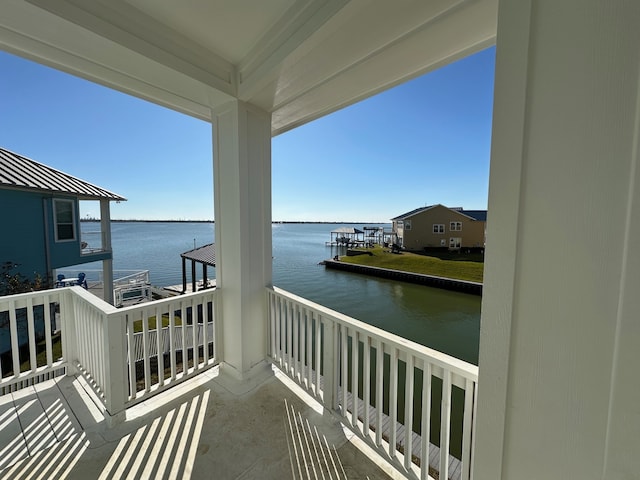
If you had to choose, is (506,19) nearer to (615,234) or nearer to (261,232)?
(615,234)

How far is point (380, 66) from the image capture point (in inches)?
64.5

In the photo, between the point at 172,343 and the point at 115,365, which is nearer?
the point at 115,365

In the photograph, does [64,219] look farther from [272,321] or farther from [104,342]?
[272,321]

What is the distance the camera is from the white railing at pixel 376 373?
1.22 meters

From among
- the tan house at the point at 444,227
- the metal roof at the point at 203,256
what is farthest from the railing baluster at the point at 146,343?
the tan house at the point at 444,227

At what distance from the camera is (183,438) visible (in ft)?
5.58

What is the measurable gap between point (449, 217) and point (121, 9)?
77.5ft

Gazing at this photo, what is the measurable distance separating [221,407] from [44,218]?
24.0 ft

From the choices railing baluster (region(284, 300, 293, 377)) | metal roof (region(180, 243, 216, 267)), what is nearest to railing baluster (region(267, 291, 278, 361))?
railing baluster (region(284, 300, 293, 377))

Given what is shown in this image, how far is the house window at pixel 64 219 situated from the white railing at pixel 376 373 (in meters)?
7.32

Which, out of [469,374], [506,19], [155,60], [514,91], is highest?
[155,60]

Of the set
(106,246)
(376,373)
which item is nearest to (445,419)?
(376,373)

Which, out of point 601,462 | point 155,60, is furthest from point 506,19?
point 155,60

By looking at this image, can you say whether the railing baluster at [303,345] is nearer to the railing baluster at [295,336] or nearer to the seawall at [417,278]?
the railing baluster at [295,336]
